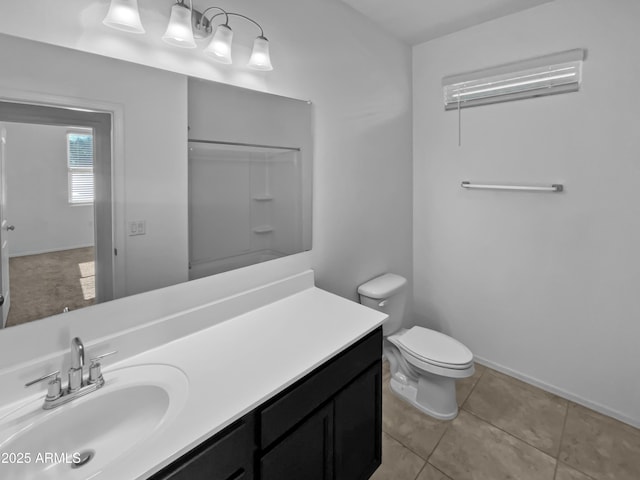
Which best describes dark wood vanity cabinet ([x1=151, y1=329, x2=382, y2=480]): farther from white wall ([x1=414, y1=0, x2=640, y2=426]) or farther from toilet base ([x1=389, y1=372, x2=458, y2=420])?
white wall ([x1=414, y1=0, x2=640, y2=426])

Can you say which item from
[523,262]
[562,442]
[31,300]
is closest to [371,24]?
[523,262]

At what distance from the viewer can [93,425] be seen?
954mm

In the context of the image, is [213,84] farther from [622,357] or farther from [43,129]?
[622,357]

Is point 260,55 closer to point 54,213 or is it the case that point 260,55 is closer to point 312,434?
point 54,213

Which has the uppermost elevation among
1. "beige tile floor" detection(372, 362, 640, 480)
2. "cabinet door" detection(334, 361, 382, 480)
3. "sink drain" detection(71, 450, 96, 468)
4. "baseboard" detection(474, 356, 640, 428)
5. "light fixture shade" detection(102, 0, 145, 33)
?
"light fixture shade" detection(102, 0, 145, 33)

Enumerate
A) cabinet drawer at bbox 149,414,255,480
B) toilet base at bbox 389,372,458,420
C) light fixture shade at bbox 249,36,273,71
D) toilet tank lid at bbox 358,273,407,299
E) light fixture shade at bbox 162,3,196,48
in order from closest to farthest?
cabinet drawer at bbox 149,414,255,480 → light fixture shade at bbox 162,3,196,48 → light fixture shade at bbox 249,36,273,71 → toilet base at bbox 389,372,458,420 → toilet tank lid at bbox 358,273,407,299

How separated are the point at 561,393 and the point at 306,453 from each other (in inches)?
77.7

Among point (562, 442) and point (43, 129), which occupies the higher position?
point (43, 129)

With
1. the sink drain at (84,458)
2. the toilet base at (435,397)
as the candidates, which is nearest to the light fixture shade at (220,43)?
the sink drain at (84,458)

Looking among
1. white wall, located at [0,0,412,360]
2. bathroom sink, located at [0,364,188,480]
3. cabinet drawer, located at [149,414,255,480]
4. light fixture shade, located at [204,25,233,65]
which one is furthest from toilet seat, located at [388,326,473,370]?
light fixture shade, located at [204,25,233,65]

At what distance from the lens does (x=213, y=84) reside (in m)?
1.37

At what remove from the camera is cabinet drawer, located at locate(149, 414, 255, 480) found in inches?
30.9

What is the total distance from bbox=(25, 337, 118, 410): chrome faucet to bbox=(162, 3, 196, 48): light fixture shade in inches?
42.2

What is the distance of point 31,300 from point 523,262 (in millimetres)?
2604
